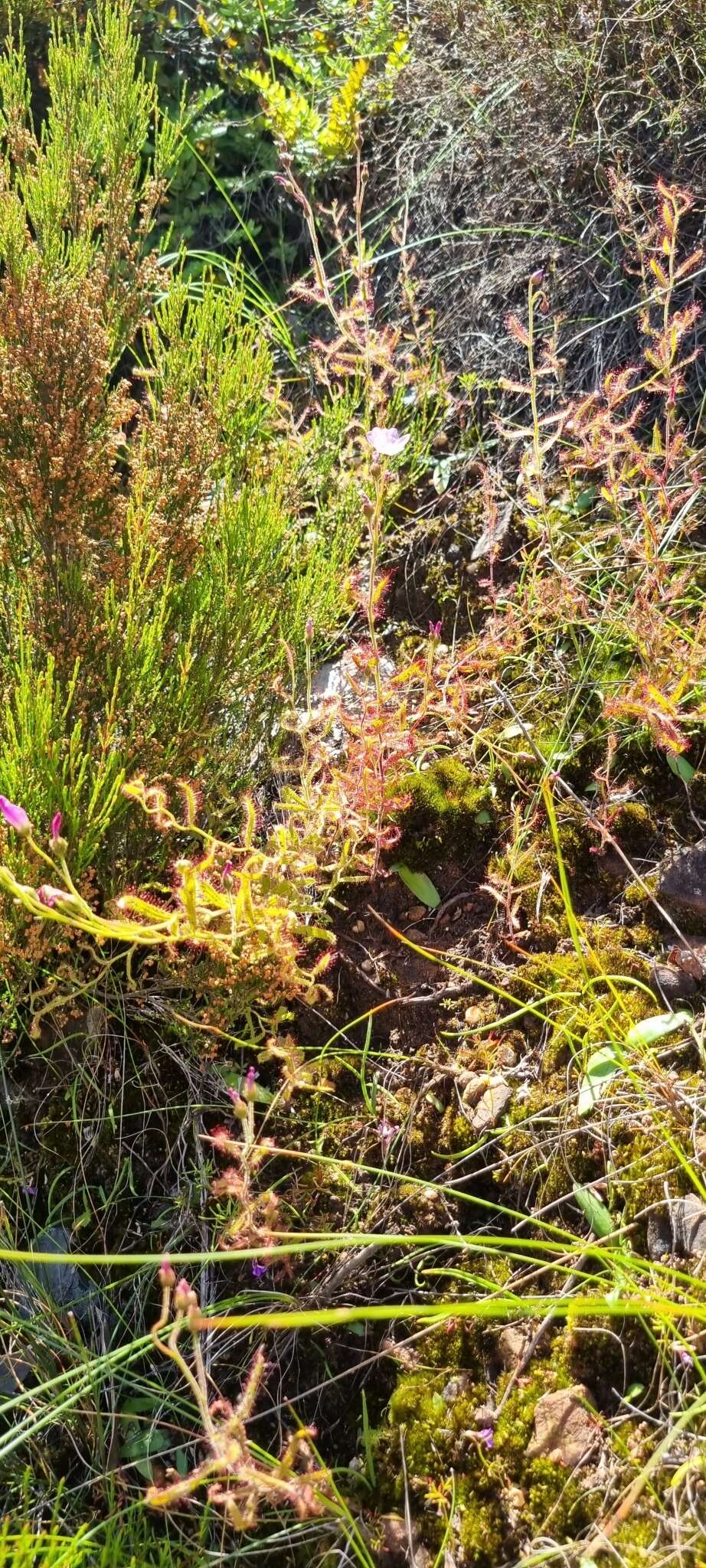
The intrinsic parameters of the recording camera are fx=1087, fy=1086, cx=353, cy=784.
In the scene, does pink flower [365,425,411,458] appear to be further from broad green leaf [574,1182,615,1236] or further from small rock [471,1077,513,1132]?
broad green leaf [574,1182,615,1236]

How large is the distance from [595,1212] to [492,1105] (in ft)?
0.88

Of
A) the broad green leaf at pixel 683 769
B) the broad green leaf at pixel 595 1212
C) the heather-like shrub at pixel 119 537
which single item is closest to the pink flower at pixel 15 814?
the heather-like shrub at pixel 119 537

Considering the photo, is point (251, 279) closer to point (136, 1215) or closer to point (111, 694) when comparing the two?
point (111, 694)

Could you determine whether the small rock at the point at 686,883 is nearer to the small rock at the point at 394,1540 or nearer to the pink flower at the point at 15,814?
the small rock at the point at 394,1540

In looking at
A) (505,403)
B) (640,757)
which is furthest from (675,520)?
(505,403)

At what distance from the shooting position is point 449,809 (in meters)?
2.20

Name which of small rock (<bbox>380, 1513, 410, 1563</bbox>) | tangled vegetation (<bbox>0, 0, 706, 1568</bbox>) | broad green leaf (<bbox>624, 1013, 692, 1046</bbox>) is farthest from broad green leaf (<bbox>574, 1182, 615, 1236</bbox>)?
small rock (<bbox>380, 1513, 410, 1563</bbox>)

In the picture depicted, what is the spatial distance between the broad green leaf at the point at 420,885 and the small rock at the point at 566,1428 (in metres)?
0.87

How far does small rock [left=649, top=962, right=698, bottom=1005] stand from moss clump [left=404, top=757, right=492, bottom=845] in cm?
48

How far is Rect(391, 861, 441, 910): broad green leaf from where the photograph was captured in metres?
2.13

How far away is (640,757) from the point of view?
84.0 inches

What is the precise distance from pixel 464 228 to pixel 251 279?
0.76m

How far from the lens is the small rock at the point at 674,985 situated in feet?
6.08

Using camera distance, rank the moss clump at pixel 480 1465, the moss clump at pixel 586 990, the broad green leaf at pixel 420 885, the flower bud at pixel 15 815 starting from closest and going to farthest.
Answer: the flower bud at pixel 15 815 → the moss clump at pixel 480 1465 → the moss clump at pixel 586 990 → the broad green leaf at pixel 420 885
